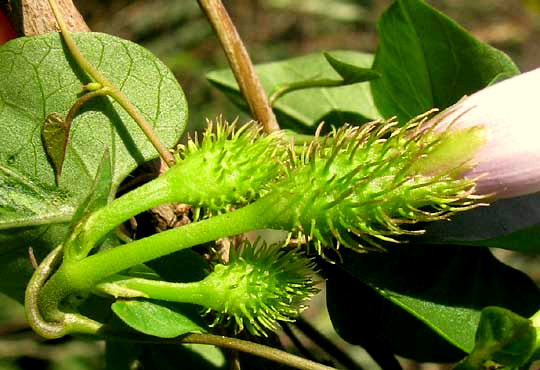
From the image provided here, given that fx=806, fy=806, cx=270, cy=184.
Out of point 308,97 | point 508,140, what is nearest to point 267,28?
point 308,97

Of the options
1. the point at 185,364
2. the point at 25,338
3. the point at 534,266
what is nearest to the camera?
the point at 185,364

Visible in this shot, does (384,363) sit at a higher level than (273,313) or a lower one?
lower

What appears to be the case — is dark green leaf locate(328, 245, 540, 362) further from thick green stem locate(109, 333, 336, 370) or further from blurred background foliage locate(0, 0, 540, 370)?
blurred background foliage locate(0, 0, 540, 370)

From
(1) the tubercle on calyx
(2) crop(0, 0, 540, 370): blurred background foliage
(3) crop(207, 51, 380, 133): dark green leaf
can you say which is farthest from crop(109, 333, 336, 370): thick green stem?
(2) crop(0, 0, 540, 370): blurred background foliage

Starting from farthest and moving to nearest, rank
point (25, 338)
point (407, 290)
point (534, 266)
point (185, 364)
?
point (534, 266), point (25, 338), point (185, 364), point (407, 290)

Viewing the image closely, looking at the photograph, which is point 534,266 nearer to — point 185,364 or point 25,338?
point 25,338

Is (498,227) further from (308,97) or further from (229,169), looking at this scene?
(308,97)

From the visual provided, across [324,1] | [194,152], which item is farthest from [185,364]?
[324,1]
